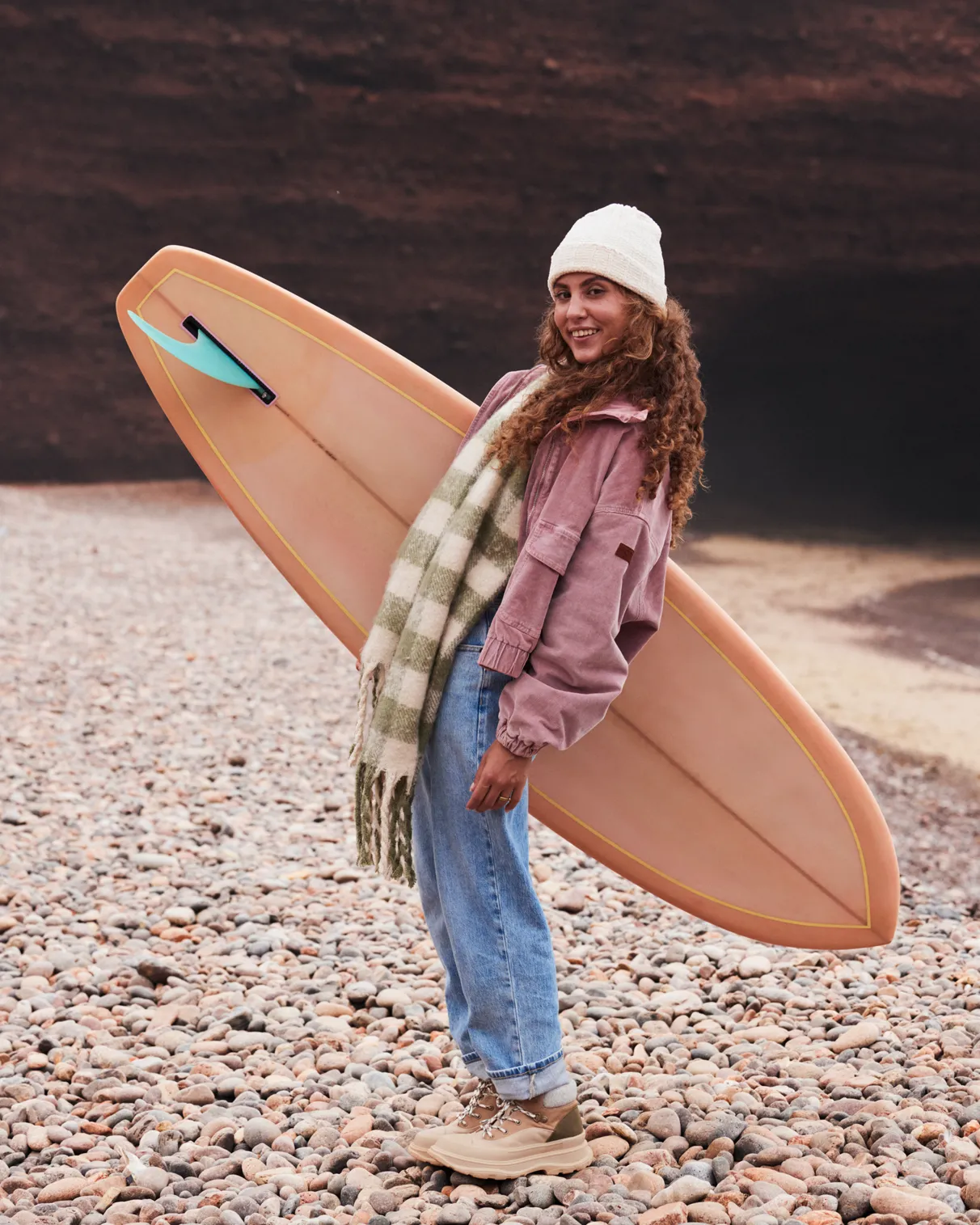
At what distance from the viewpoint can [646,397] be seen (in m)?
1.29

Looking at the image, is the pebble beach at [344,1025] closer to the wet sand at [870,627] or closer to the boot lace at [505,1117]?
the boot lace at [505,1117]

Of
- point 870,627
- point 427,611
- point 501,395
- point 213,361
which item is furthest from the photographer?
point 870,627

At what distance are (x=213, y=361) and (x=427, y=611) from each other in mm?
738

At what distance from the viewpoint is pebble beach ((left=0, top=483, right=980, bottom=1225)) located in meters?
1.43

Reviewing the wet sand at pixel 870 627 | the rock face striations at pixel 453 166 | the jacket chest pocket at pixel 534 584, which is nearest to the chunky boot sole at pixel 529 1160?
the jacket chest pocket at pixel 534 584

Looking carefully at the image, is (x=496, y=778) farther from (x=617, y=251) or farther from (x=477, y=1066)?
(x=617, y=251)

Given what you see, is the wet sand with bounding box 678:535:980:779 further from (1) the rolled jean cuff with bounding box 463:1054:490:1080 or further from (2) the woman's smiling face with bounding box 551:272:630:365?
(2) the woman's smiling face with bounding box 551:272:630:365

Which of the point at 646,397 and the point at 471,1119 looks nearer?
the point at 646,397

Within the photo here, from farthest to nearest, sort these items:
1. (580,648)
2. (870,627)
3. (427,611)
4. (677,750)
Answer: (870,627)
(677,750)
(427,611)
(580,648)

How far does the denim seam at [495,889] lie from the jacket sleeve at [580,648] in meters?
0.08

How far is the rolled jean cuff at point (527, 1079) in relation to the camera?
140cm

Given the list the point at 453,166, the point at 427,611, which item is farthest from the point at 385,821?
the point at 453,166

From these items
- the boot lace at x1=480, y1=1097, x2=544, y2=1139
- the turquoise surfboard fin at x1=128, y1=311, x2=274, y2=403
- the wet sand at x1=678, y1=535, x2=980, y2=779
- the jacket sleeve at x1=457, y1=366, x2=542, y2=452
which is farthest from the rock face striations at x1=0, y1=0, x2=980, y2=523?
the boot lace at x1=480, y1=1097, x2=544, y2=1139

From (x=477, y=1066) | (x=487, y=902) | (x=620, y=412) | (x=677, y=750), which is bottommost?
(x=477, y=1066)
